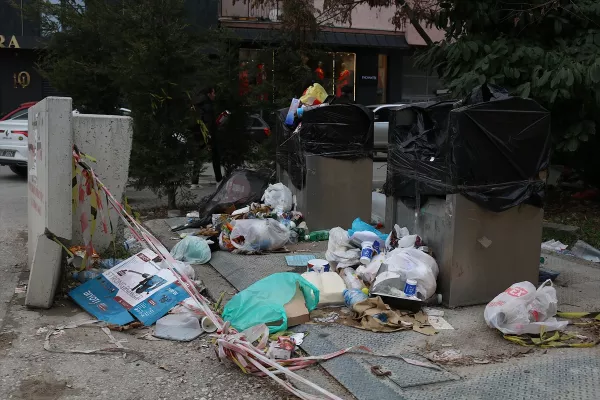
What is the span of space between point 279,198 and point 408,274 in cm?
334

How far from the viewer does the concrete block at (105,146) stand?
620 cm

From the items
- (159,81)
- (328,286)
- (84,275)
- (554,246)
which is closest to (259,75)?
(159,81)

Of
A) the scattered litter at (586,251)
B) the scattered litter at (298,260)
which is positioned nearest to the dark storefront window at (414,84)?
the scattered litter at (586,251)

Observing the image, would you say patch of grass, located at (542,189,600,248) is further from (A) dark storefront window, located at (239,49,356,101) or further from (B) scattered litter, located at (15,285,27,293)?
(B) scattered litter, located at (15,285,27,293)

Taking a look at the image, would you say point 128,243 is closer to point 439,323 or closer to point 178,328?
point 178,328

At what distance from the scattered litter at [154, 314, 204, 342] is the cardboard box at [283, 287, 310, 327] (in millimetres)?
674

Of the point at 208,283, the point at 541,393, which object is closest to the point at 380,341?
the point at 541,393

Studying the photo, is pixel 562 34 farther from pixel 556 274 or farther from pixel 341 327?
pixel 341 327

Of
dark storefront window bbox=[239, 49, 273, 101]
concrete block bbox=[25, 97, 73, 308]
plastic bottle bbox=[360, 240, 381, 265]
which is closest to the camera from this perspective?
Answer: concrete block bbox=[25, 97, 73, 308]

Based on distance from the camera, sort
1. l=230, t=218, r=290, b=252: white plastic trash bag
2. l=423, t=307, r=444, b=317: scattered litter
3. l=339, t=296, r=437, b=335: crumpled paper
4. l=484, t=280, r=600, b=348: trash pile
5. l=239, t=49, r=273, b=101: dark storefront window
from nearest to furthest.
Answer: l=484, t=280, r=600, b=348: trash pile < l=339, t=296, r=437, b=335: crumpled paper < l=423, t=307, r=444, b=317: scattered litter < l=230, t=218, r=290, b=252: white plastic trash bag < l=239, t=49, r=273, b=101: dark storefront window

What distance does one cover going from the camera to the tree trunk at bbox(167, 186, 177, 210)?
30.4 ft

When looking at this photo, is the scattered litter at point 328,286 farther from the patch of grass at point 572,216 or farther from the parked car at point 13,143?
the parked car at point 13,143

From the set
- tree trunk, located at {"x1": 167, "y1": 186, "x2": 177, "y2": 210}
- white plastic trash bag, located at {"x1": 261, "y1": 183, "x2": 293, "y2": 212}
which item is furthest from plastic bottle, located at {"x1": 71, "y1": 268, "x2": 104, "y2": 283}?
tree trunk, located at {"x1": 167, "y1": 186, "x2": 177, "y2": 210}

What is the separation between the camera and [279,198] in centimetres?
794
